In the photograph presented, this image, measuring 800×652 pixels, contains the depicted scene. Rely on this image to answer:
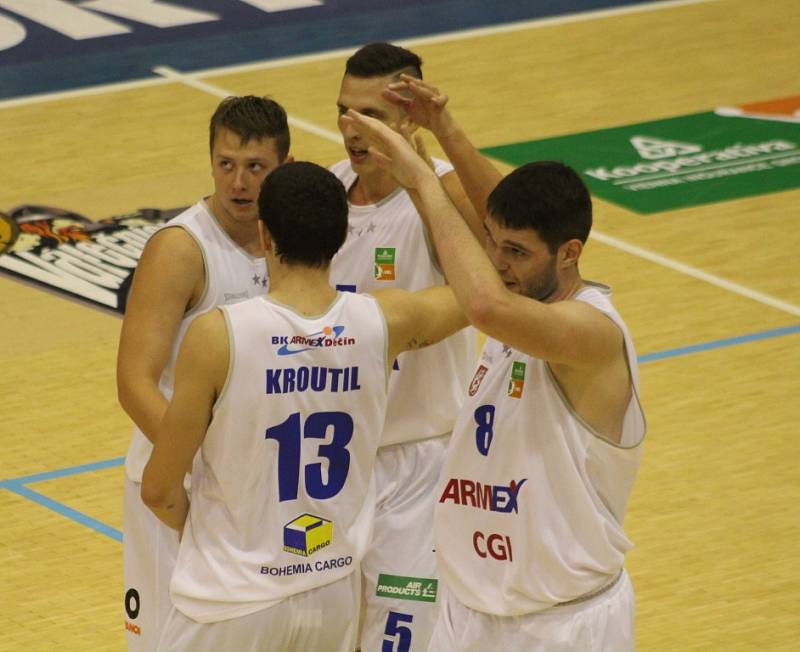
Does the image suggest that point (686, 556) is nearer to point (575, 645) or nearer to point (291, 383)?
point (575, 645)

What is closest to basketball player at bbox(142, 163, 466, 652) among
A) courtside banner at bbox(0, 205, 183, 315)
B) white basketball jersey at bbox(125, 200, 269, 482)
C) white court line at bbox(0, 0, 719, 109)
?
white basketball jersey at bbox(125, 200, 269, 482)

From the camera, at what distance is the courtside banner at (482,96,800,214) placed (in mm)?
13281

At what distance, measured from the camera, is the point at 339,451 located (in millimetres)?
5105

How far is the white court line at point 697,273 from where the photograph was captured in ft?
37.5

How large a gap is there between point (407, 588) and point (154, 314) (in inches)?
55.1

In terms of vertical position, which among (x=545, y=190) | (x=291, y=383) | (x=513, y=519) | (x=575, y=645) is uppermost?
(x=545, y=190)

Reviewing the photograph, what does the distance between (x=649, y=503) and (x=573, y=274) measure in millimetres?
3966

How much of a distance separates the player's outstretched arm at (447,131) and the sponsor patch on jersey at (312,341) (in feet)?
3.35

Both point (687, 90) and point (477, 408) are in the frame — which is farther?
point (687, 90)

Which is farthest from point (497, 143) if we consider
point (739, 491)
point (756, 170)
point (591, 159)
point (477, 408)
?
point (477, 408)

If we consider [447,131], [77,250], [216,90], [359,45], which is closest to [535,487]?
[447,131]

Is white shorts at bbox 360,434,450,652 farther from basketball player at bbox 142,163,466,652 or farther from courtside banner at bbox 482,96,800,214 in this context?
courtside banner at bbox 482,96,800,214

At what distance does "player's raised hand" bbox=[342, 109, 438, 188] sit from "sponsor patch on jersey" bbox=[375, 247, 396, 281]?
2.92ft

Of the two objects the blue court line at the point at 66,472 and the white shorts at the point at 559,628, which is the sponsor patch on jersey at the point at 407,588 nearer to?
the white shorts at the point at 559,628
